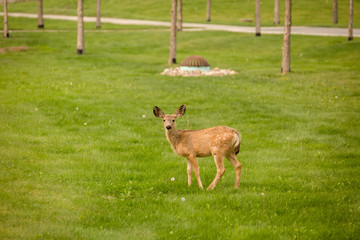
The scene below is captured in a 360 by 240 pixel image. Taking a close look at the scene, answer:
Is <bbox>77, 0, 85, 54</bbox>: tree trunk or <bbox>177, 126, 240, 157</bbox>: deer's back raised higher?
<bbox>77, 0, 85, 54</bbox>: tree trunk

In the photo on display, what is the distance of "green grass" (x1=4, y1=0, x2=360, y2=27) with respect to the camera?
75.8m

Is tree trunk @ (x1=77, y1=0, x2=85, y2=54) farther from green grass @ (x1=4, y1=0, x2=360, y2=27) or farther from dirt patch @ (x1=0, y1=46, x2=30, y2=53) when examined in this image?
green grass @ (x1=4, y1=0, x2=360, y2=27)

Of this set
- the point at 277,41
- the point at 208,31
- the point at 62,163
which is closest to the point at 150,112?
the point at 62,163

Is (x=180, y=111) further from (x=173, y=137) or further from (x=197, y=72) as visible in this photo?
(x=197, y=72)

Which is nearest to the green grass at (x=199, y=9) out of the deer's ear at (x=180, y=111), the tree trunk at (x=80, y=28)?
the tree trunk at (x=80, y=28)

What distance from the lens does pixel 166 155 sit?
513 inches

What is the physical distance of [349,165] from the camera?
12172 millimetres

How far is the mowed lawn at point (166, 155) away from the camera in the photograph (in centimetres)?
857

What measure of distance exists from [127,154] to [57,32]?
41.3 meters

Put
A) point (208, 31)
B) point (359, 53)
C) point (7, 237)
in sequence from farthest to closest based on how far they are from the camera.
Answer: point (208, 31) < point (359, 53) < point (7, 237)

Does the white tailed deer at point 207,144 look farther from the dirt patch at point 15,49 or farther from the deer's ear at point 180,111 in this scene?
the dirt patch at point 15,49

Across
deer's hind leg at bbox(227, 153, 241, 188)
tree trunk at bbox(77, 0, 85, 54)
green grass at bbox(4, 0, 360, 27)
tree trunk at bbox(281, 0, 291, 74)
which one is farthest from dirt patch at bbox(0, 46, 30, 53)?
green grass at bbox(4, 0, 360, 27)

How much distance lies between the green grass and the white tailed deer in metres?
64.9

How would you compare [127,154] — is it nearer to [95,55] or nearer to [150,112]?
[150,112]
